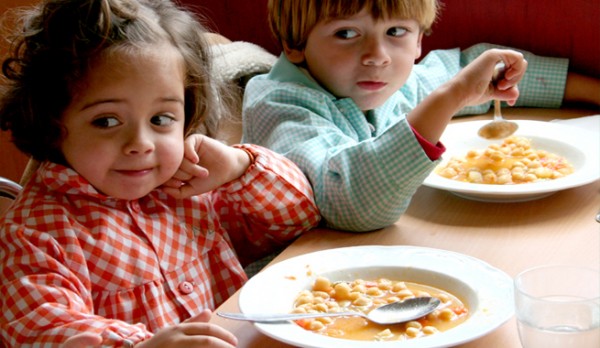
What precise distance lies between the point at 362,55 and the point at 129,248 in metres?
0.60

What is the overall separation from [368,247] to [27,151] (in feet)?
1.62

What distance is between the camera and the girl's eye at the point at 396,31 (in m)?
1.58

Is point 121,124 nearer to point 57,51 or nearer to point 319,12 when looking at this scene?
point 57,51

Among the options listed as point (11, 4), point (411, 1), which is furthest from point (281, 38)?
point (11, 4)

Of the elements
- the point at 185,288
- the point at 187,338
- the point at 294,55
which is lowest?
the point at 185,288

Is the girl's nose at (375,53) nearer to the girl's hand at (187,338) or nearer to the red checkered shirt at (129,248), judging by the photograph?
the red checkered shirt at (129,248)

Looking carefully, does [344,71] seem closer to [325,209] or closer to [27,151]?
[325,209]

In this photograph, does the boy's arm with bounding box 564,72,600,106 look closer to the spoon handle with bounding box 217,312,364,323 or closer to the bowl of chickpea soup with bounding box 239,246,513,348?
the bowl of chickpea soup with bounding box 239,246,513,348

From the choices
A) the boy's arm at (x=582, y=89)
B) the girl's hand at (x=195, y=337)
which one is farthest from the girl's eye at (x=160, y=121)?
the boy's arm at (x=582, y=89)

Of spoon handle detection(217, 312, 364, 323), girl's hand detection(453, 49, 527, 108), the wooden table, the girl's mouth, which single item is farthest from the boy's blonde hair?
spoon handle detection(217, 312, 364, 323)

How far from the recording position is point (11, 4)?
6.67ft

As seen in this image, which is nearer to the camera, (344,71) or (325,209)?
(325,209)

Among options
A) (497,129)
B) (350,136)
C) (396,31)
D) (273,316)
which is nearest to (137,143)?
(273,316)

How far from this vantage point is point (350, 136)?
1557 millimetres
